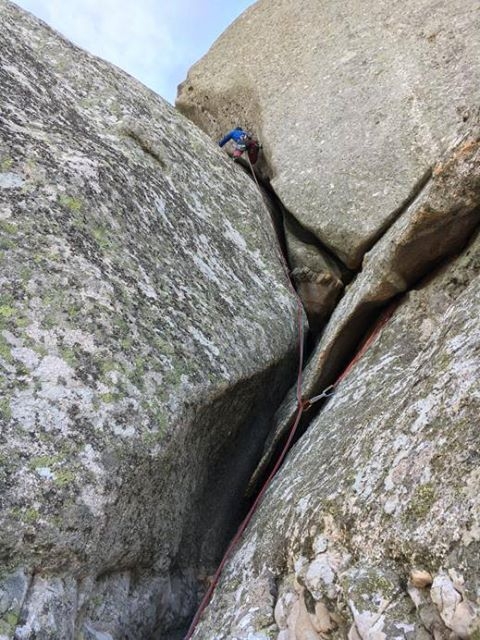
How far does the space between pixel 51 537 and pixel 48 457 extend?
14.6 inches

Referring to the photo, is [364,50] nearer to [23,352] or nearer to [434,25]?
[434,25]

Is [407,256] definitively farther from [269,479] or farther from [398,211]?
[269,479]

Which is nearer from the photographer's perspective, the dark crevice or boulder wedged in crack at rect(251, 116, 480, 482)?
boulder wedged in crack at rect(251, 116, 480, 482)

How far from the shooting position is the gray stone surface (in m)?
6.22

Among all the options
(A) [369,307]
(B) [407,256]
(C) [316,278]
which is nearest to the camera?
(B) [407,256]

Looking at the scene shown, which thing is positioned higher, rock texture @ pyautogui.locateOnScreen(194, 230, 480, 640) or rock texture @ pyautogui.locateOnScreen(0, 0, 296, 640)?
rock texture @ pyautogui.locateOnScreen(0, 0, 296, 640)

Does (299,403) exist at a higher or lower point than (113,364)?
lower

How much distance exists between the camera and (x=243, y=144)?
24.0ft

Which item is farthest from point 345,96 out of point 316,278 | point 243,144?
point 316,278

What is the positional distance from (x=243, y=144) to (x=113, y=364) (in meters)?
4.48

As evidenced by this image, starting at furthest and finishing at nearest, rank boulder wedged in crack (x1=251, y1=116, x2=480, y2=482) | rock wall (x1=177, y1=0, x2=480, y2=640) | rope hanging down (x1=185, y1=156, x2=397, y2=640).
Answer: boulder wedged in crack (x1=251, y1=116, x2=480, y2=482), rope hanging down (x1=185, y1=156, x2=397, y2=640), rock wall (x1=177, y1=0, x2=480, y2=640)

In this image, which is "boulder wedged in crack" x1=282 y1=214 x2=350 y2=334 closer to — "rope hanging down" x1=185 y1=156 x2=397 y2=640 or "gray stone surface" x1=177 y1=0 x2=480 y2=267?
"gray stone surface" x1=177 y1=0 x2=480 y2=267

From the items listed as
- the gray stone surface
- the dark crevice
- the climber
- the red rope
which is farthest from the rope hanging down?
the climber

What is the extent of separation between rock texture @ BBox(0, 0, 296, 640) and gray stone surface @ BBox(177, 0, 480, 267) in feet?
4.04
